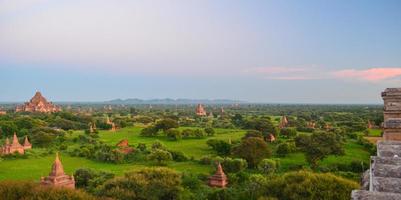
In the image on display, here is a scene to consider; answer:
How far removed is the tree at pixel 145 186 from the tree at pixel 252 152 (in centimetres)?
1241

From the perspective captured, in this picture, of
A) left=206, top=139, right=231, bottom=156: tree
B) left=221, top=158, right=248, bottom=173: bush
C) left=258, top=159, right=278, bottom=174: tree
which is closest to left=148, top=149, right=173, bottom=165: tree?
left=221, top=158, right=248, bottom=173: bush

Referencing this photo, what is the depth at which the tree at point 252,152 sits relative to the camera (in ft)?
109

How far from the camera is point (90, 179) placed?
2564 centimetres

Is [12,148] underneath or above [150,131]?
underneath

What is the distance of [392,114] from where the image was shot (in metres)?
5.02

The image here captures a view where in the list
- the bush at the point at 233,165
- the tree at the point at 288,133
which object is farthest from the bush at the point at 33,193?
the tree at the point at 288,133

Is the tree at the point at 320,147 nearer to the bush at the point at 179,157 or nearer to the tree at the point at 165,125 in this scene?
the bush at the point at 179,157

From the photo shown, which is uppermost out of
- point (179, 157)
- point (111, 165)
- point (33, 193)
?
point (33, 193)

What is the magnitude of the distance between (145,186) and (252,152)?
49.6ft

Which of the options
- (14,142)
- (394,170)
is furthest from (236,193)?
(14,142)

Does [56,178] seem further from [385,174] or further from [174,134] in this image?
[174,134]

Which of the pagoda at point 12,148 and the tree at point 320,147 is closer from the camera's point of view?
the tree at point 320,147

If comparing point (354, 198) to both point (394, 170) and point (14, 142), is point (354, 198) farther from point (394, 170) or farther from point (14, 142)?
point (14, 142)

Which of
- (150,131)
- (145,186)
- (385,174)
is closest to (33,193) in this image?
(145,186)
